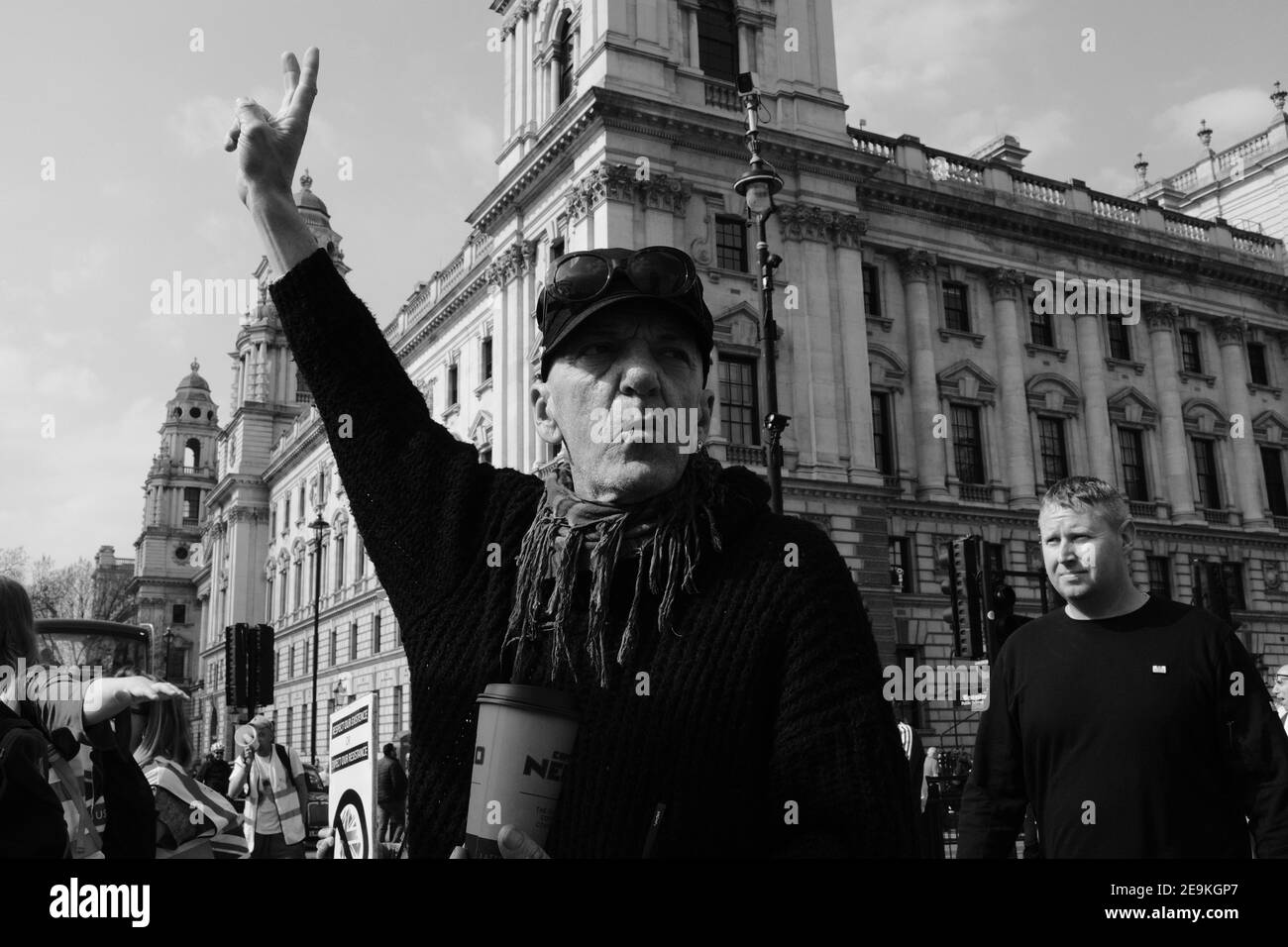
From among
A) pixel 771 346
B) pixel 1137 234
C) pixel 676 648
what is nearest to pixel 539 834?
pixel 676 648

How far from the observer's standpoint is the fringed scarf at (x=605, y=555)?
1.85 metres

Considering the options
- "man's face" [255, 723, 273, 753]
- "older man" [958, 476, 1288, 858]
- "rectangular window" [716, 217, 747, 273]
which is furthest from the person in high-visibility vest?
"rectangular window" [716, 217, 747, 273]

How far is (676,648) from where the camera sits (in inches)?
71.9

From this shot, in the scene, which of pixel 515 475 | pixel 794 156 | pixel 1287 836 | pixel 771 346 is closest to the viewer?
pixel 515 475

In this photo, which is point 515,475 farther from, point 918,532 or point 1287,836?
Result: point 918,532

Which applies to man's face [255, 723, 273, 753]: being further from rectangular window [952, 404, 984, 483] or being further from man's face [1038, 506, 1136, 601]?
rectangular window [952, 404, 984, 483]

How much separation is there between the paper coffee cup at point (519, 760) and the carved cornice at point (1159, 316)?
4197cm

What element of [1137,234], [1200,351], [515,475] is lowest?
[515,475]

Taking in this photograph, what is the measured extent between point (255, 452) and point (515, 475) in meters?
76.4

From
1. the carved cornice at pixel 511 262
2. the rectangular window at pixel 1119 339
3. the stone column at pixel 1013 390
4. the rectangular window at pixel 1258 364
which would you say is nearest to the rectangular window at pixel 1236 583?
the rectangular window at pixel 1258 364

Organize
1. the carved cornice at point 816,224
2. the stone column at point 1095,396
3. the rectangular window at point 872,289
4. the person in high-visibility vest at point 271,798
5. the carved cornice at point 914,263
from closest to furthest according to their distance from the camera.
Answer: the person in high-visibility vest at point 271,798 → the carved cornice at point 816,224 → the rectangular window at point 872,289 → the carved cornice at point 914,263 → the stone column at point 1095,396

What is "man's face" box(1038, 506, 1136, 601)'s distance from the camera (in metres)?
Result: 3.52

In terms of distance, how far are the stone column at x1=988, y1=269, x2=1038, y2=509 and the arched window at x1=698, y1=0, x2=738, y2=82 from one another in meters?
10.9

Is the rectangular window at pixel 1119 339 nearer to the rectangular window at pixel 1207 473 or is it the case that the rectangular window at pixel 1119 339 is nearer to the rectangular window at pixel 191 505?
the rectangular window at pixel 1207 473
